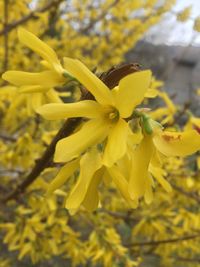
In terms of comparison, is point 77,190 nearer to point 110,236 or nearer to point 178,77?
point 110,236


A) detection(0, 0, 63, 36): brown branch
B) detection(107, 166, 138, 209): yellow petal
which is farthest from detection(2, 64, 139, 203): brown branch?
detection(0, 0, 63, 36): brown branch

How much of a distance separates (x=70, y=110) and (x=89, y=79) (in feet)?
0.18

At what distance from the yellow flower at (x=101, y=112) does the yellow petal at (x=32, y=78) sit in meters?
0.10

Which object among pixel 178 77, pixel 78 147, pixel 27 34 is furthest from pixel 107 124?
pixel 178 77

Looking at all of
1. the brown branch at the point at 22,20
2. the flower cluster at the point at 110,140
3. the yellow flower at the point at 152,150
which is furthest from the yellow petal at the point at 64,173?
the brown branch at the point at 22,20

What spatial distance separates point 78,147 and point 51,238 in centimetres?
140

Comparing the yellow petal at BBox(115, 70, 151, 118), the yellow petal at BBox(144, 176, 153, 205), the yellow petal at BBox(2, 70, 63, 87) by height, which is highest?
the yellow petal at BBox(2, 70, 63, 87)

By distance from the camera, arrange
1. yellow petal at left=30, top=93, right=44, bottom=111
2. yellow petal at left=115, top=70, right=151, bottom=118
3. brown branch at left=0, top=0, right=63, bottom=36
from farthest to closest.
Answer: brown branch at left=0, top=0, right=63, bottom=36 → yellow petal at left=30, top=93, right=44, bottom=111 → yellow petal at left=115, top=70, right=151, bottom=118

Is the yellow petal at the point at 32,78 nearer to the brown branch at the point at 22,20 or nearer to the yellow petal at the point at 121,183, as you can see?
the yellow petal at the point at 121,183

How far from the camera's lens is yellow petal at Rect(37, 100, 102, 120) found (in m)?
0.68

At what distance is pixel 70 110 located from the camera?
2.28 ft

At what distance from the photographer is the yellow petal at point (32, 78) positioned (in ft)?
2.48

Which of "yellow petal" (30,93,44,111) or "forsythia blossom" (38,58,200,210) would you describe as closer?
"forsythia blossom" (38,58,200,210)

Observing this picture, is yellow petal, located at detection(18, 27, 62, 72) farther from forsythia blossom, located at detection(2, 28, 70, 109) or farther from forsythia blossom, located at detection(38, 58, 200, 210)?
forsythia blossom, located at detection(38, 58, 200, 210)
